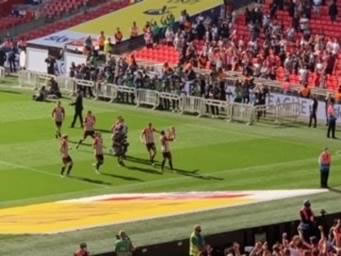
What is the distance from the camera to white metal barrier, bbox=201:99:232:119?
5034 cm

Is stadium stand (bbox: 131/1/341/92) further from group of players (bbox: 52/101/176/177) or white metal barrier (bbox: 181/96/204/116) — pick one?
group of players (bbox: 52/101/176/177)

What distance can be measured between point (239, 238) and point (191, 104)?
2132 centimetres

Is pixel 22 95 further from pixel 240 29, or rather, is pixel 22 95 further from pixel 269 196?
pixel 269 196

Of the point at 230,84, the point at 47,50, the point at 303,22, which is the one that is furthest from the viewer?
the point at 47,50

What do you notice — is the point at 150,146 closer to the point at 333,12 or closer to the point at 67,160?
the point at 67,160

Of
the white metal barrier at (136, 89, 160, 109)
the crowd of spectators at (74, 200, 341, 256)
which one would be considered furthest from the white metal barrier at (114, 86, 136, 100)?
the crowd of spectators at (74, 200, 341, 256)

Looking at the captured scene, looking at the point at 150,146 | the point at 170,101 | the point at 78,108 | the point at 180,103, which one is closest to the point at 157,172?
the point at 150,146

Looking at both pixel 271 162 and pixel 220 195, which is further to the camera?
pixel 271 162

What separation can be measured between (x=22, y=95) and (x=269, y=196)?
22.5m

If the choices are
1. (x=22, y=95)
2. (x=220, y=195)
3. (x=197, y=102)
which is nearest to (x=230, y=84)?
(x=197, y=102)

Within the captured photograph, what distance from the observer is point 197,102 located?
5097 centimetres

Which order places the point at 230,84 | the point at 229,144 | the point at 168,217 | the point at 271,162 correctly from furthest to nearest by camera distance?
1. the point at 230,84
2. the point at 229,144
3. the point at 271,162
4. the point at 168,217

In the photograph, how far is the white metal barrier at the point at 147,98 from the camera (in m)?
52.5

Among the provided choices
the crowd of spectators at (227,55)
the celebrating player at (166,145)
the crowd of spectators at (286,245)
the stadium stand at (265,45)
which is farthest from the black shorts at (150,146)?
the stadium stand at (265,45)
